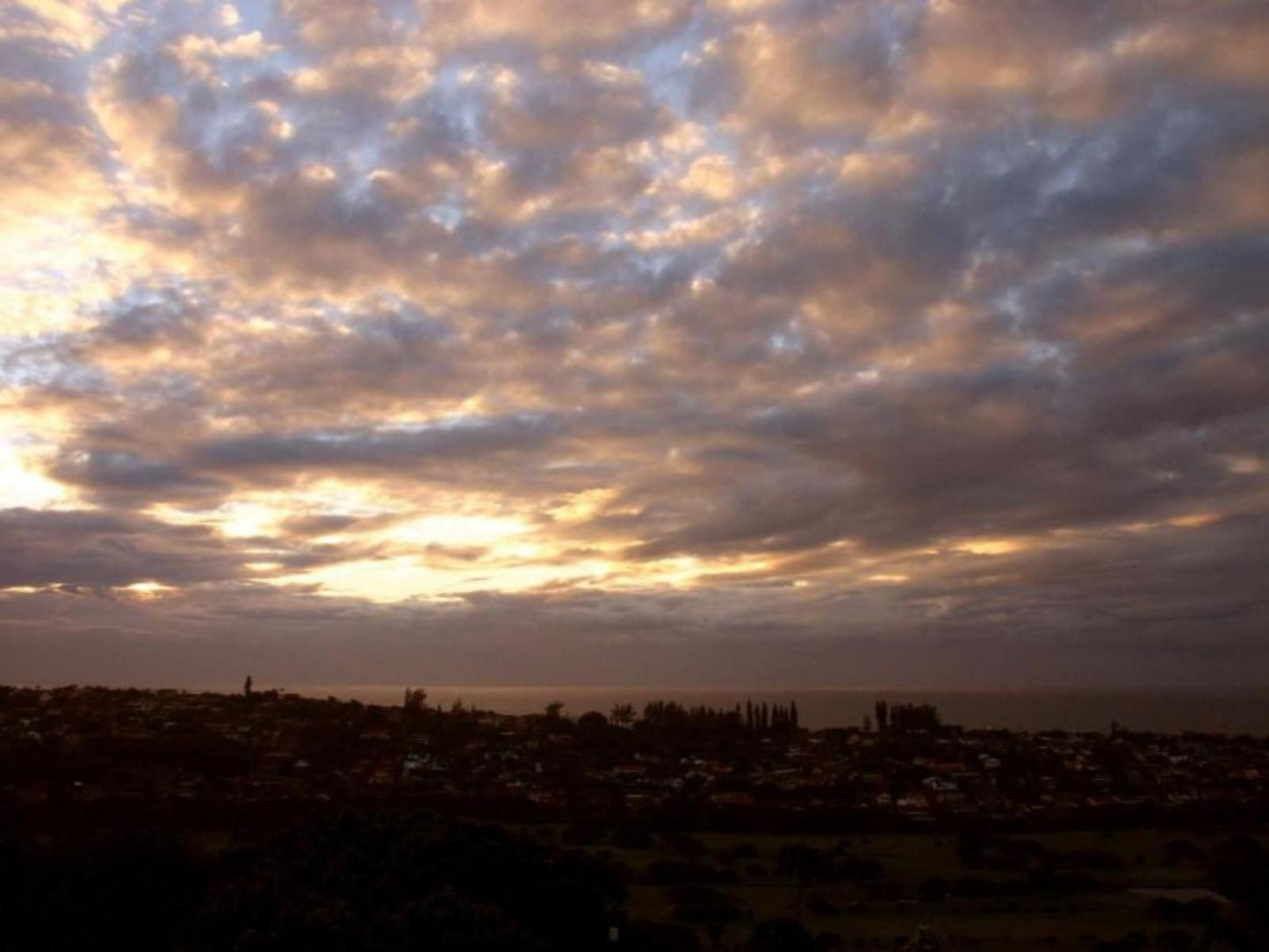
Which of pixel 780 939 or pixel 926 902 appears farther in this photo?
pixel 926 902


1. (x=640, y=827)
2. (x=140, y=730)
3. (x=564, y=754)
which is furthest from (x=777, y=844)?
(x=140, y=730)

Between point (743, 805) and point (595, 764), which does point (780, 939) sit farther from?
point (595, 764)

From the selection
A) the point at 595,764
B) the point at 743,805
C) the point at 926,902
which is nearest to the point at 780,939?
the point at 926,902

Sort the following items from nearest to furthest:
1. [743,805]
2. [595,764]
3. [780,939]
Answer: [780,939]
[743,805]
[595,764]

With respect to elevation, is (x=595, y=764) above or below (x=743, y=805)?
above

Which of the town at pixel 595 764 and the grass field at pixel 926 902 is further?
the town at pixel 595 764

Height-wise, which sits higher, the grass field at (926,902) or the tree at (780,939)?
the tree at (780,939)

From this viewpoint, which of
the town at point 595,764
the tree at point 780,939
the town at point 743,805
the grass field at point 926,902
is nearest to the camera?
the tree at point 780,939

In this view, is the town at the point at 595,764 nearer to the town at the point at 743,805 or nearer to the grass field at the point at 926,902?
the town at the point at 743,805

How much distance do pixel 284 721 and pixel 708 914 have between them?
4319cm

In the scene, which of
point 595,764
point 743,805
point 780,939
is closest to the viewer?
point 780,939

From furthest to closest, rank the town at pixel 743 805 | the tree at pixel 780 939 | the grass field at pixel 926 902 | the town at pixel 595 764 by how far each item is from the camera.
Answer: the town at pixel 595 764 → the town at pixel 743 805 → the grass field at pixel 926 902 → the tree at pixel 780 939

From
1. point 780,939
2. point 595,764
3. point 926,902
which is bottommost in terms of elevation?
point 926,902

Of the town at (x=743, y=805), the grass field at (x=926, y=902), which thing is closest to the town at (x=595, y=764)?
the town at (x=743, y=805)
